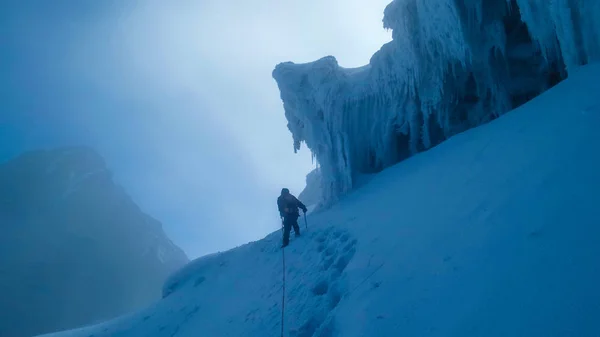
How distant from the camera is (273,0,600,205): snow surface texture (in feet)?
36.5

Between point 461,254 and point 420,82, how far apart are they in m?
9.88

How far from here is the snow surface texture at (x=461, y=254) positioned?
3156 mm

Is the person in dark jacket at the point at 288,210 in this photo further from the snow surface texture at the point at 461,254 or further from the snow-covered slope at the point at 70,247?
the snow-covered slope at the point at 70,247

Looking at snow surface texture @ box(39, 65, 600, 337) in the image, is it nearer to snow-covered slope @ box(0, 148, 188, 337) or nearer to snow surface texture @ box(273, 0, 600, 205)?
snow surface texture @ box(273, 0, 600, 205)

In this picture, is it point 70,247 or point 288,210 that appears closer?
point 288,210

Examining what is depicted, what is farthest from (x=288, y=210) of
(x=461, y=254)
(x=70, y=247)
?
(x=70, y=247)

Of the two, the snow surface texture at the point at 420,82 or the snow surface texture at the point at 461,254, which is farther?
the snow surface texture at the point at 420,82

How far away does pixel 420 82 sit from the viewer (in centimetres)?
1284

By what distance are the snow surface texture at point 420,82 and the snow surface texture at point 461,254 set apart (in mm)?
3266

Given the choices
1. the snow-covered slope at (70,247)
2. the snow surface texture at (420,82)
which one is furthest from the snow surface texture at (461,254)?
the snow-covered slope at (70,247)

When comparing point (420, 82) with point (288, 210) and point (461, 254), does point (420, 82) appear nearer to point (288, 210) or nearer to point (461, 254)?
point (288, 210)

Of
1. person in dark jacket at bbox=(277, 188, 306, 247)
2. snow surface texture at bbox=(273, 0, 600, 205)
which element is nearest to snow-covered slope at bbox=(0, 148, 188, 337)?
snow surface texture at bbox=(273, 0, 600, 205)

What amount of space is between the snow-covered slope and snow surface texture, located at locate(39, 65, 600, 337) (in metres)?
75.6

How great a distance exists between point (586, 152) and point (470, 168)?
2330 millimetres
